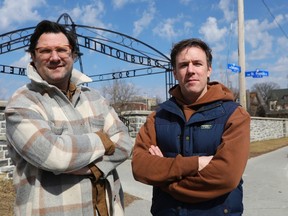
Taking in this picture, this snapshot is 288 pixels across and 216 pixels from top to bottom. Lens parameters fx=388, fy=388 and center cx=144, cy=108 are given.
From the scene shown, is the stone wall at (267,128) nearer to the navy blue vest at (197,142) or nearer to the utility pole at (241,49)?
the utility pole at (241,49)

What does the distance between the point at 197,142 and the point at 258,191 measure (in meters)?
6.12

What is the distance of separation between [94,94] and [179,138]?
2.29 ft

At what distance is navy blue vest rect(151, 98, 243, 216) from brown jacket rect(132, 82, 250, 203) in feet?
0.18

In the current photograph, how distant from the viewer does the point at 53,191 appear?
2.27 metres

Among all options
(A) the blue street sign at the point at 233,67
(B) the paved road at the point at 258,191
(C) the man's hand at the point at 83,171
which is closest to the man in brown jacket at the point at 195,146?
(C) the man's hand at the point at 83,171

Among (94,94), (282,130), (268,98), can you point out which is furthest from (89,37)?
(268,98)

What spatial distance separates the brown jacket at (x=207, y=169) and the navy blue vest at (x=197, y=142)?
5 cm

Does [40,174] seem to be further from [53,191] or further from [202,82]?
[202,82]

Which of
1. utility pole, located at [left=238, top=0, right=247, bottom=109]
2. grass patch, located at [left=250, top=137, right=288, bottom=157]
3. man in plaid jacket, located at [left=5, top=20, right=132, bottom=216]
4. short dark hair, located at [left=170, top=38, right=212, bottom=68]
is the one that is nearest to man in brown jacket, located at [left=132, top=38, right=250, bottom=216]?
short dark hair, located at [left=170, top=38, right=212, bottom=68]

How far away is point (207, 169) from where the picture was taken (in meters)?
2.29

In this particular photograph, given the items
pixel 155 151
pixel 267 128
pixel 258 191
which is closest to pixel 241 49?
pixel 258 191

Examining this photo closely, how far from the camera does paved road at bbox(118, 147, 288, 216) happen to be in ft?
20.7

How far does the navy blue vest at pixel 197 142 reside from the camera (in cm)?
239

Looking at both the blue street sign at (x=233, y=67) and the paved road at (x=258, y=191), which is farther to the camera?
the blue street sign at (x=233, y=67)
